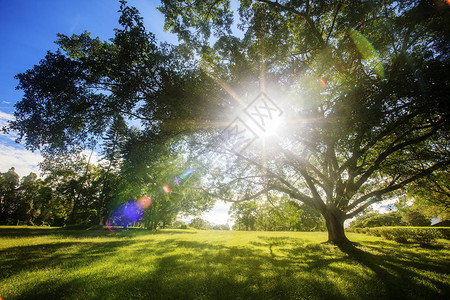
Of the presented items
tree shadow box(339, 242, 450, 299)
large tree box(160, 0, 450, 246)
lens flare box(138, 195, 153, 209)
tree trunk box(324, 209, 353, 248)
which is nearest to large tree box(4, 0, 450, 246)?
large tree box(160, 0, 450, 246)

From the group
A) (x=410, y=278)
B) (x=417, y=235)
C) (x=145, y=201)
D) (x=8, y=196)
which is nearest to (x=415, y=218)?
(x=417, y=235)

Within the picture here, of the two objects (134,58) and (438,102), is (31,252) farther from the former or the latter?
(438,102)

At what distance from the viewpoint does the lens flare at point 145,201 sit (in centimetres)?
3262

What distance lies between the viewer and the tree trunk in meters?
13.6

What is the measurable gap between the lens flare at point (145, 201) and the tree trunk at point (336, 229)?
1180 inches

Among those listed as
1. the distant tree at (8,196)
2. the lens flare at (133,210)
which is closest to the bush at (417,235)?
the lens flare at (133,210)

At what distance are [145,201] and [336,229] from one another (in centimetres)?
3246

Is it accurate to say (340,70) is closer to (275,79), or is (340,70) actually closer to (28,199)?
(275,79)

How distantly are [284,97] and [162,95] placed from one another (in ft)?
23.9

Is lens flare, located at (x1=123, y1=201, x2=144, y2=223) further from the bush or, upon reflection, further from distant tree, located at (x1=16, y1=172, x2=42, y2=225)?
the bush

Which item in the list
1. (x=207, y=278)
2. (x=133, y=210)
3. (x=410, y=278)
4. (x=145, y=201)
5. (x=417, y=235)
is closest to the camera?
(x=207, y=278)

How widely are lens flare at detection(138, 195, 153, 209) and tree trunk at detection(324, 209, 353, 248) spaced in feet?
98.3

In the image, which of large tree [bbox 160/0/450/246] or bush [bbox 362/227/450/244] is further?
bush [bbox 362/227/450/244]

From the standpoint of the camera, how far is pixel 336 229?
13.8m
